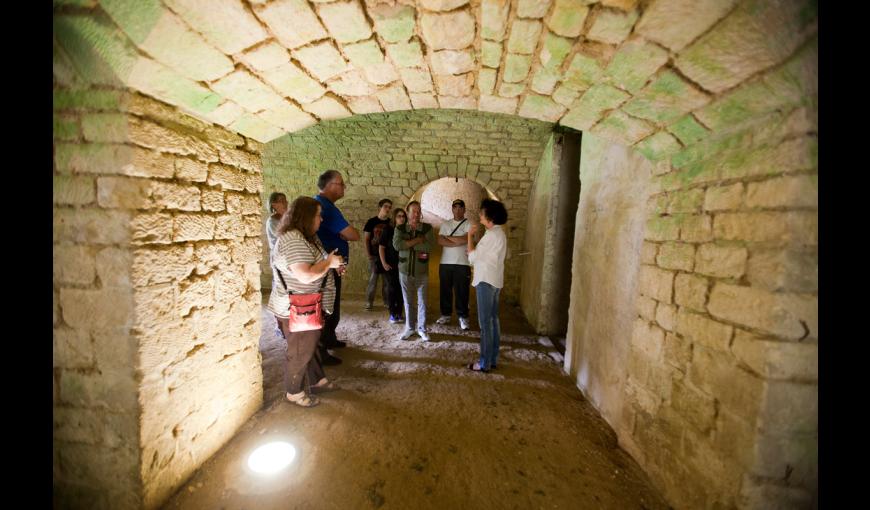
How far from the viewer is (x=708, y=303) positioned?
1.57 metres

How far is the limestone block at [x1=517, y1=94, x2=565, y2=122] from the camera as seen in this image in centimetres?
183

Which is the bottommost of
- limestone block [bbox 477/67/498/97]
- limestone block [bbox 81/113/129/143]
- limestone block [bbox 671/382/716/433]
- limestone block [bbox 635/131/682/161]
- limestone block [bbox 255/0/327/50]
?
limestone block [bbox 671/382/716/433]

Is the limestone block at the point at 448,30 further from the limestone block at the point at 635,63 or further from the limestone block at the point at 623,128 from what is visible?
the limestone block at the point at 623,128

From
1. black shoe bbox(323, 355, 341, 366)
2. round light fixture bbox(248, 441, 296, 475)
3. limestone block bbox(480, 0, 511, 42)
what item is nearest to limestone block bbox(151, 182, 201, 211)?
round light fixture bbox(248, 441, 296, 475)

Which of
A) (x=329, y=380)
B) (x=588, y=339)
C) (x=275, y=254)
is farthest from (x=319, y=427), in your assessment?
(x=588, y=339)

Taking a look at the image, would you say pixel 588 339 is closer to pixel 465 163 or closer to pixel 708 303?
pixel 708 303

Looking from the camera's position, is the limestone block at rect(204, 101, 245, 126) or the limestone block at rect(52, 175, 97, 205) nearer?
the limestone block at rect(52, 175, 97, 205)

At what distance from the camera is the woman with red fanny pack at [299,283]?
224cm

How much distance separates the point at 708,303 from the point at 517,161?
5.10m

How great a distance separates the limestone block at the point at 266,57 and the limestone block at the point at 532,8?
1080 millimetres

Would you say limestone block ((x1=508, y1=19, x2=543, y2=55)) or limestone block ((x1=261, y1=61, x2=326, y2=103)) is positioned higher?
limestone block ((x1=508, y1=19, x2=543, y2=55))

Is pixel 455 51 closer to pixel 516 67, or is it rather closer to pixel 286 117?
pixel 516 67

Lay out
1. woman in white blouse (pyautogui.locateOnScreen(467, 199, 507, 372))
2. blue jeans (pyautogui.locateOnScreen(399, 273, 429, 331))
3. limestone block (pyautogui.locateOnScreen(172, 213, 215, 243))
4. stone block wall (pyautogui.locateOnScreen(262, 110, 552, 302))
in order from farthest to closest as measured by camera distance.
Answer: stone block wall (pyautogui.locateOnScreen(262, 110, 552, 302)) → blue jeans (pyautogui.locateOnScreen(399, 273, 429, 331)) → woman in white blouse (pyautogui.locateOnScreen(467, 199, 507, 372)) → limestone block (pyautogui.locateOnScreen(172, 213, 215, 243))

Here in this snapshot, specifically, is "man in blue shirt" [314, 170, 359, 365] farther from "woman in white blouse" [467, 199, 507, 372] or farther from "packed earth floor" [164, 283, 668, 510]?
"woman in white blouse" [467, 199, 507, 372]
